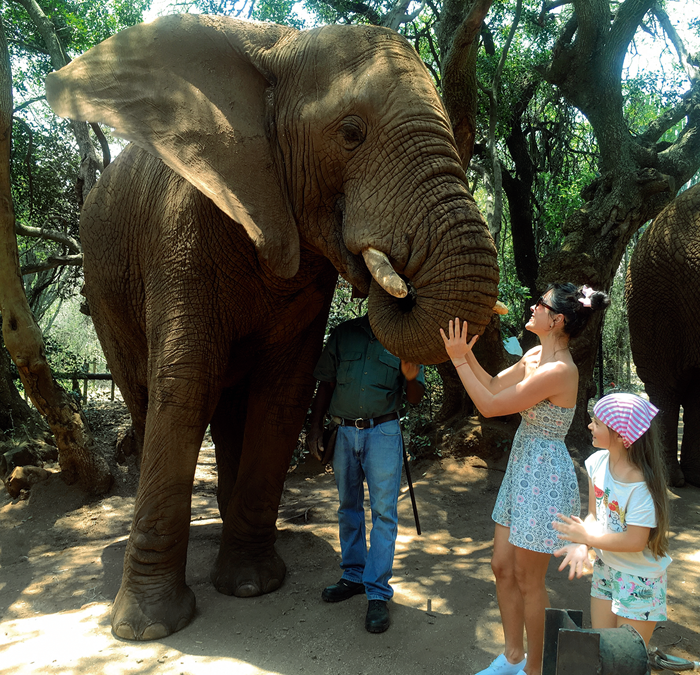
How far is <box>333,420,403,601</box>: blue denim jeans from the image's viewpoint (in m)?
4.10

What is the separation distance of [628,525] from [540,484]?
0.52 metres

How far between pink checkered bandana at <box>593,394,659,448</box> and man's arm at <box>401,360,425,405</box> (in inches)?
56.5

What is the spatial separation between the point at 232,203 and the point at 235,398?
2.26 m

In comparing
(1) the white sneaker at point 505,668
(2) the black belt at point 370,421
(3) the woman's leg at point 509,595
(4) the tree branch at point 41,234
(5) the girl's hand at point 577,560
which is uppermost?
(4) the tree branch at point 41,234

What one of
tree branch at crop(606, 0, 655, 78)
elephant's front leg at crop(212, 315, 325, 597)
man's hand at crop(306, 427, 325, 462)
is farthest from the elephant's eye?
tree branch at crop(606, 0, 655, 78)

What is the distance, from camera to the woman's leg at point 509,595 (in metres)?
3.35

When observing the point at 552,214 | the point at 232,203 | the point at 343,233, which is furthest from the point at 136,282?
the point at 552,214

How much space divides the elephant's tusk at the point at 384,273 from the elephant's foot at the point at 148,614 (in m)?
2.39

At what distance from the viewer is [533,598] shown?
3.25 meters

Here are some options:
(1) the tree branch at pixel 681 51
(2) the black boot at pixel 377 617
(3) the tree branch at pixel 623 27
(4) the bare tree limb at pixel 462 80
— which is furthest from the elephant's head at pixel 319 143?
(1) the tree branch at pixel 681 51

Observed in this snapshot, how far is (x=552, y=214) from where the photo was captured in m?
10.1

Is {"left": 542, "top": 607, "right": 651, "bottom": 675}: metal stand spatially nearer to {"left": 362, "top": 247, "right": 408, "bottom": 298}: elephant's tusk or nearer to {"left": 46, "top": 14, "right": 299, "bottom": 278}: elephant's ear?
{"left": 362, "top": 247, "right": 408, "bottom": 298}: elephant's tusk

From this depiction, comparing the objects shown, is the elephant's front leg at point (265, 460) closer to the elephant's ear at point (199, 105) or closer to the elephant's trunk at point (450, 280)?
the elephant's ear at point (199, 105)

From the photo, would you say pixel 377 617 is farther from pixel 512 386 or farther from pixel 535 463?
pixel 512 386
